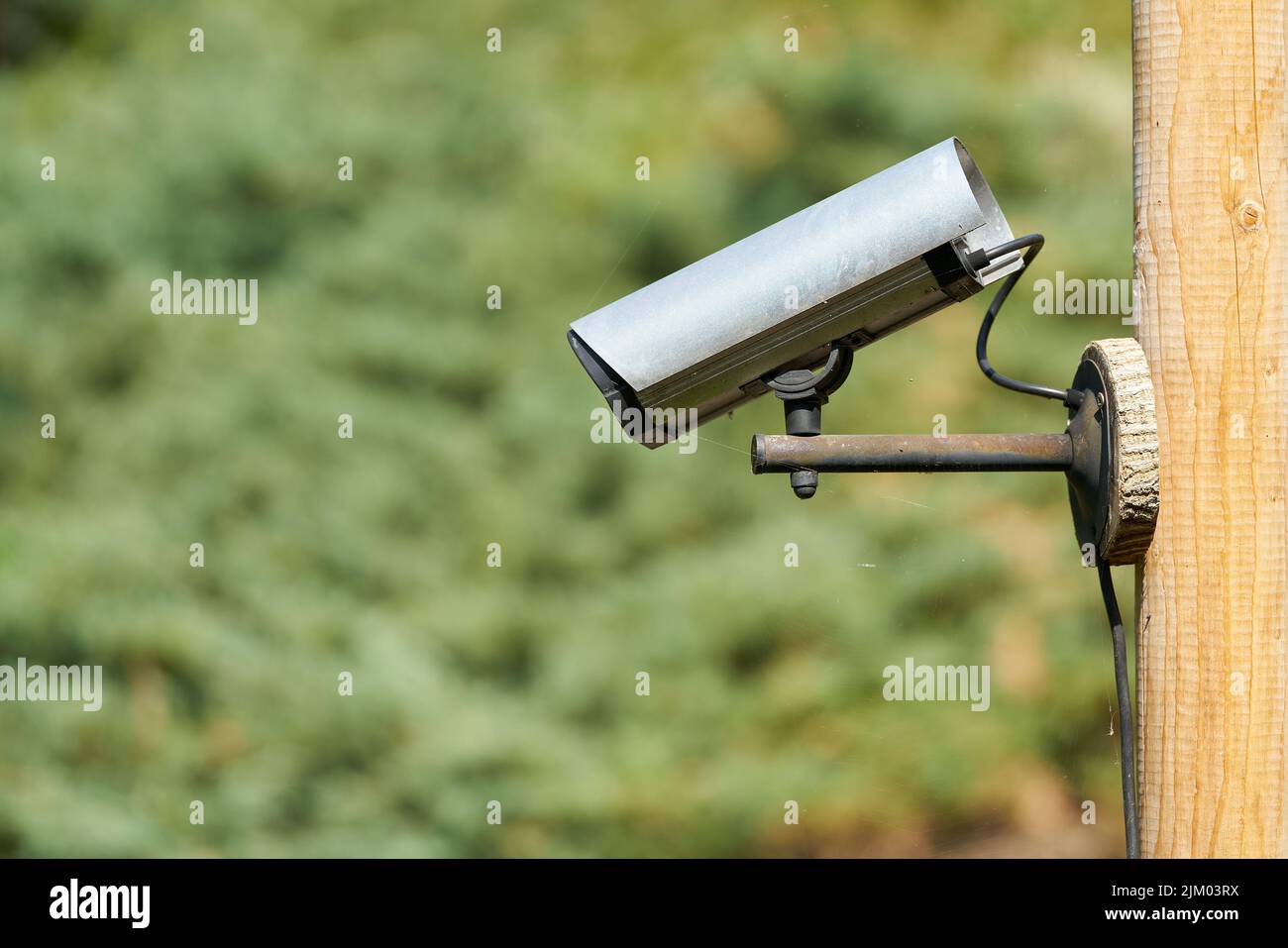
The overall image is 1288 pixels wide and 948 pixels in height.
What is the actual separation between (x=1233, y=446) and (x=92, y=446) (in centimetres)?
517

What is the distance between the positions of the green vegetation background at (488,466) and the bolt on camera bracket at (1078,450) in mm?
3563

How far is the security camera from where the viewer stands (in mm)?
1392

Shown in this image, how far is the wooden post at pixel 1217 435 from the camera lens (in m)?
1.33

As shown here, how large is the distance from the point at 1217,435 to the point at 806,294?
1.50ft

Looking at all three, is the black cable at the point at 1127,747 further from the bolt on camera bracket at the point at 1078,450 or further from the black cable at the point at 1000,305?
the black cable at the point at 1000,305

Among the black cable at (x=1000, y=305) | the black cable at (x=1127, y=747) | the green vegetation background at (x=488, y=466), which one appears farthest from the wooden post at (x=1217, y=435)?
the green vegetation background at (x=488, y=466)

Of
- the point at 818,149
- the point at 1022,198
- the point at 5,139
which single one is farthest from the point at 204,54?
the point at 1022,198

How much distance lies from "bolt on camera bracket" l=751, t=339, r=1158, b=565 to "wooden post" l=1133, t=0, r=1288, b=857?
3 cm

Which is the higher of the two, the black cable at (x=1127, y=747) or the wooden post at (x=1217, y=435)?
the wooden post at (x=1217, y=435)

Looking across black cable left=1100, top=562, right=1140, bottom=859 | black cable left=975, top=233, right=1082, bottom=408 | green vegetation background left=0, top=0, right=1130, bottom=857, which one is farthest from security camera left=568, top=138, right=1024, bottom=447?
green vegetation background left=0, top=0, right=1130, bottom=857

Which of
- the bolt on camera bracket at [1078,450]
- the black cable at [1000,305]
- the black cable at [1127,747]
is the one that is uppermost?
the black cable at [1000,305]

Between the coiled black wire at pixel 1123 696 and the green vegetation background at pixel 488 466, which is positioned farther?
the green vegetation background at pixel 488 466

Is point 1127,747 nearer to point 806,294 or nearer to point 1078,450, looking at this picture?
point 1078,450

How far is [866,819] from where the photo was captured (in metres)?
5.10
